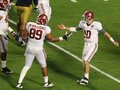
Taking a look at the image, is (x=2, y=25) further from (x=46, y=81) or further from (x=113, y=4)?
(x=113, y=4)

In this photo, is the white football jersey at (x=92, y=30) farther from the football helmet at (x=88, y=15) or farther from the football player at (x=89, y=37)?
the football helmet at (x=88, y=15)

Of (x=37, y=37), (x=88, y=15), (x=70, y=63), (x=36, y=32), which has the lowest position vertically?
(x=70, y=63)

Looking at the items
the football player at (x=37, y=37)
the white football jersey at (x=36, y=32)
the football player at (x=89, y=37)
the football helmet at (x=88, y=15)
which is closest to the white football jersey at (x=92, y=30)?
the football player at (x=89, y=37)

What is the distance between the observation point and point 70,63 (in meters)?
16.5

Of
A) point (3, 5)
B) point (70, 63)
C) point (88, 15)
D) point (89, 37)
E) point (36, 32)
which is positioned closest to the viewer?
point (36, 32)

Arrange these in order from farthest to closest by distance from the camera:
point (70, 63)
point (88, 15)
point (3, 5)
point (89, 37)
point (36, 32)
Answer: point (70, 63) < point (3, 5) < point (89, 37) < point (88, 15) < point (36, 32)

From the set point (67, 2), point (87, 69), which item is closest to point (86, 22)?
point (87, 69)

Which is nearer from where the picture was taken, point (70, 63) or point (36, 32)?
point (36, 32)

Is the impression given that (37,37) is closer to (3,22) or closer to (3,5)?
(3,22)

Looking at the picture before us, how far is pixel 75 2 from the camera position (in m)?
24.5

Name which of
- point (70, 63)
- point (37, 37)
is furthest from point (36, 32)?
point (70, 63)

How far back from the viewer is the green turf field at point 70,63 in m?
14.6

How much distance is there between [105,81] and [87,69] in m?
0.79

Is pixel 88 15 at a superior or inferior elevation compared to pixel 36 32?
superior
